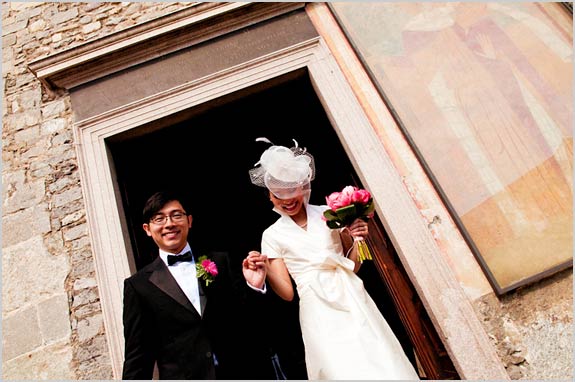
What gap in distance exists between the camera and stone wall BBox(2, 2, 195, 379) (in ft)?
10.7

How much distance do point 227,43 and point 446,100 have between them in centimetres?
204

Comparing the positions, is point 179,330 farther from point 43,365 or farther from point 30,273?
point 30,273

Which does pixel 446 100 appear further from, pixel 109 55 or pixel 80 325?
pixel 80 325

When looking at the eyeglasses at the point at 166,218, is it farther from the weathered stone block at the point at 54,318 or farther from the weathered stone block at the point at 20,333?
the weathered stone block at the point at 20,333

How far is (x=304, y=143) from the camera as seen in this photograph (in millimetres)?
5906

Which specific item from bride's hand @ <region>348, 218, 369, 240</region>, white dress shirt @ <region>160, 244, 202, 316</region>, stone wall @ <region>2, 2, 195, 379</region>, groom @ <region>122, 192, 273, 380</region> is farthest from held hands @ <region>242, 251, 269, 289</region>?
stone wall @ <region>2, 2, 195, 379</region>

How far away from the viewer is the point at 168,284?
2547mm

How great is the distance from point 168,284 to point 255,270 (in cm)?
50

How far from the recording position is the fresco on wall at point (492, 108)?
126 inches

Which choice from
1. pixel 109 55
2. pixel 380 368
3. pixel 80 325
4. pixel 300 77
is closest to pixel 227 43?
pixel 300 77

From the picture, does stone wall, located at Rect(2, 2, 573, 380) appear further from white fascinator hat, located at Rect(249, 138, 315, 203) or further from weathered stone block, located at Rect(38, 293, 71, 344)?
white fascinator hat, located at Rect(249, 138, 315, 203)

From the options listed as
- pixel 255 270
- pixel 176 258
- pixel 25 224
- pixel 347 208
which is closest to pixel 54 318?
pixel 25 224

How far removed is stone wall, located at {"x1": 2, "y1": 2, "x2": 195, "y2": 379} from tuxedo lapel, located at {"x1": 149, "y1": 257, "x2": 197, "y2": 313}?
103 cm

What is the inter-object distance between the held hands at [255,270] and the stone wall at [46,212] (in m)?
1.40
